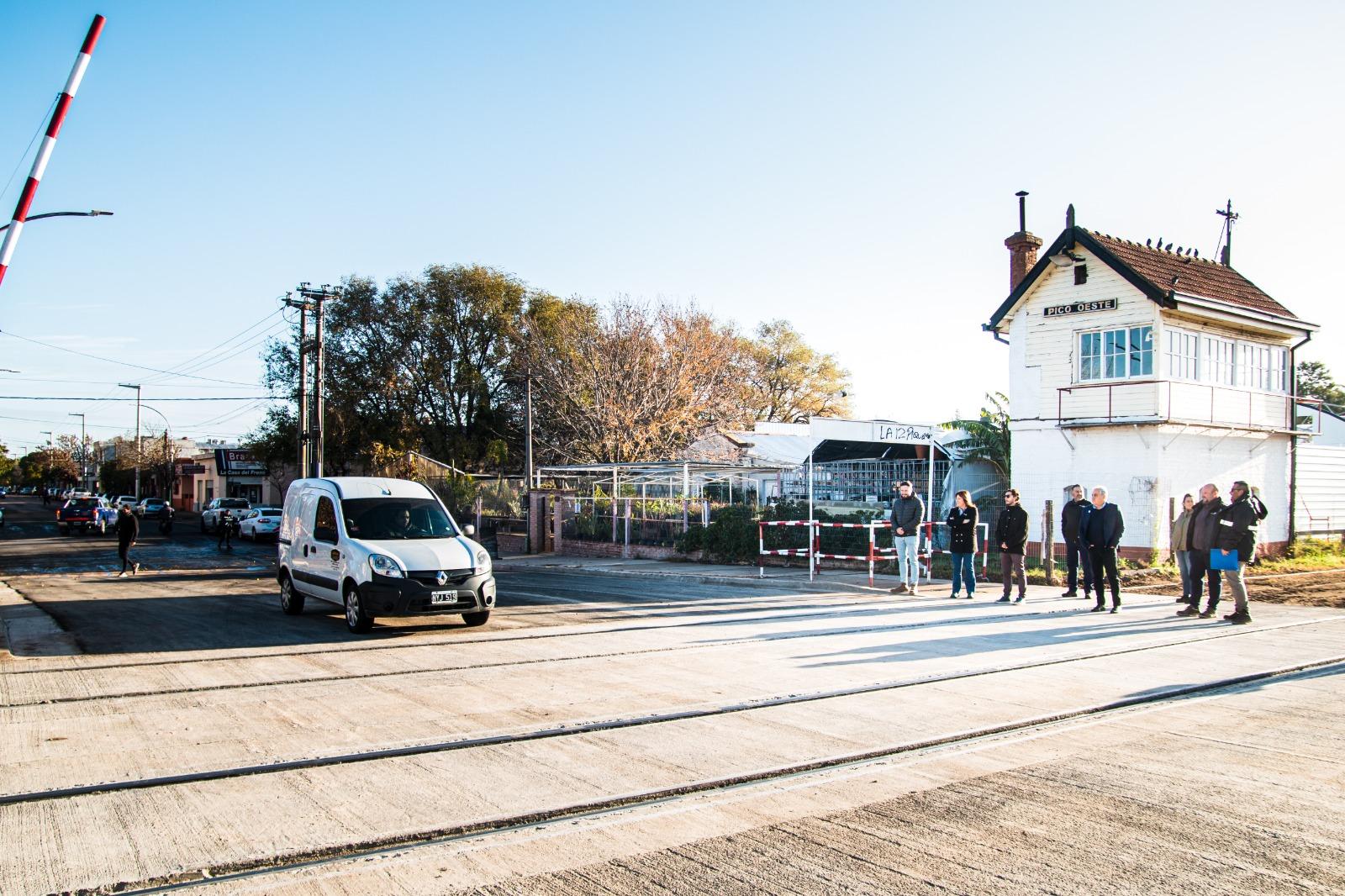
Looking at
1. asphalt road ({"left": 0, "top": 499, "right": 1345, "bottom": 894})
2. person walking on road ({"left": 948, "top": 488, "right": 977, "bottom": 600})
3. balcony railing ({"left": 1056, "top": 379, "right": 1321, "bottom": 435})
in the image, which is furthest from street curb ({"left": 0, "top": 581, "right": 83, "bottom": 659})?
balcony railing ({"left": 1056, "top": 379, "right": 1321, "bottom": 435})

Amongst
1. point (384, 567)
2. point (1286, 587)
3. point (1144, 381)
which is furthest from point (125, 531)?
point (1286, 587)

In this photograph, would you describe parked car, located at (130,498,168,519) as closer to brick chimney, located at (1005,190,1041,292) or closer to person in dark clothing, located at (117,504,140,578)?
person in dark clothing, located at (117,504,140,578)

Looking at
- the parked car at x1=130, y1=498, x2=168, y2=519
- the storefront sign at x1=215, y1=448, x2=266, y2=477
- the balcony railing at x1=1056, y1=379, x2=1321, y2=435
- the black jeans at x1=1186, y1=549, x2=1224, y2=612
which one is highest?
the balcony railing at x1=1056, y1=379, x2=1321, y2=435

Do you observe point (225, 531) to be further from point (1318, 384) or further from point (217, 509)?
point (1318, 384)

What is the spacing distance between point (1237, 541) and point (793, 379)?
48814 millimetres

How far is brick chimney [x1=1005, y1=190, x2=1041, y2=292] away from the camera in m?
27.2

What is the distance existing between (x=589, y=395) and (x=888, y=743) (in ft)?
112

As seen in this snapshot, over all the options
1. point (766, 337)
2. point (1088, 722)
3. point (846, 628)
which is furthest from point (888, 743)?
point (766, 337)

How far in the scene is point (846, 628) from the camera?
12.8m

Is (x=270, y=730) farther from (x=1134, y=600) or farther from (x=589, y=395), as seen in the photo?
(x=589, y=395)

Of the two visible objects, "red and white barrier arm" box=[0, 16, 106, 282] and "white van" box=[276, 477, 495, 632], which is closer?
"red and white barrier arm" box=[0, 16, 106, 282]

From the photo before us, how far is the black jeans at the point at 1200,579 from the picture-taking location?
1344cm

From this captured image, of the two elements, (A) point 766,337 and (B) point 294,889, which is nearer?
(B) point 294,889

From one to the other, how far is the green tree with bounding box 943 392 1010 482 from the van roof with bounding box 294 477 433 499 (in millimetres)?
18978
